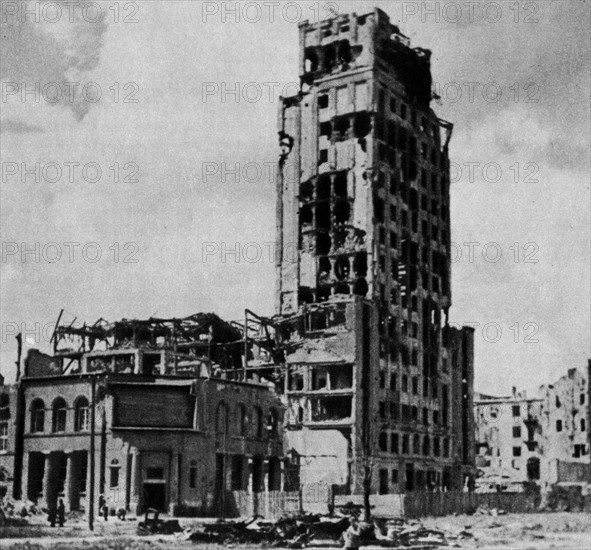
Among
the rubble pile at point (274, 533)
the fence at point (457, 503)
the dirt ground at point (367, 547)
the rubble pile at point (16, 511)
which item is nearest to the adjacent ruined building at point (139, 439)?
the rubble pile at point (16, 511)

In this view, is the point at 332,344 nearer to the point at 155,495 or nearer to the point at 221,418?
the point at 221,418

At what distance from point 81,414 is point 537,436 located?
6790cm

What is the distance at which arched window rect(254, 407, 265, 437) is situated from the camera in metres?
78.8

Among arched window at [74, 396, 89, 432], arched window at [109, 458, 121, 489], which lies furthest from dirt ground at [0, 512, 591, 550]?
arched window at [74, 396, 89, 432]

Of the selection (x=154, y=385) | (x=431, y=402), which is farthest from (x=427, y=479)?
(x=154, y=385)

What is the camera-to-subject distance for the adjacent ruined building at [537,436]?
110 m

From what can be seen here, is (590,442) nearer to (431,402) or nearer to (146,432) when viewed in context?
(431,402)

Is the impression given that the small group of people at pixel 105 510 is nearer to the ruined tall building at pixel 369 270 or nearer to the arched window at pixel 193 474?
the arched window at pixel 193 474

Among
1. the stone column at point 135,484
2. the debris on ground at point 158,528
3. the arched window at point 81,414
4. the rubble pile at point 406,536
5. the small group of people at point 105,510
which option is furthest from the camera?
the arched window at point 81,414

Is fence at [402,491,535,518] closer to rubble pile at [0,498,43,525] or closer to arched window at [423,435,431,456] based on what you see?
arched window at [423,435,431,456]

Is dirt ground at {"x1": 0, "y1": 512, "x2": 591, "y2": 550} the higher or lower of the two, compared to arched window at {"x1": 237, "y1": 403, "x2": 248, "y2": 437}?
lower

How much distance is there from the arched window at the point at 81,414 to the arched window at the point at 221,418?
356 inches

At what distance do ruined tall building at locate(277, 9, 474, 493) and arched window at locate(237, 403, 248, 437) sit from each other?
13021 mm

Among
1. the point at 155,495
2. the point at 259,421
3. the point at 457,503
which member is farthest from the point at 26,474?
the point at 457,503
